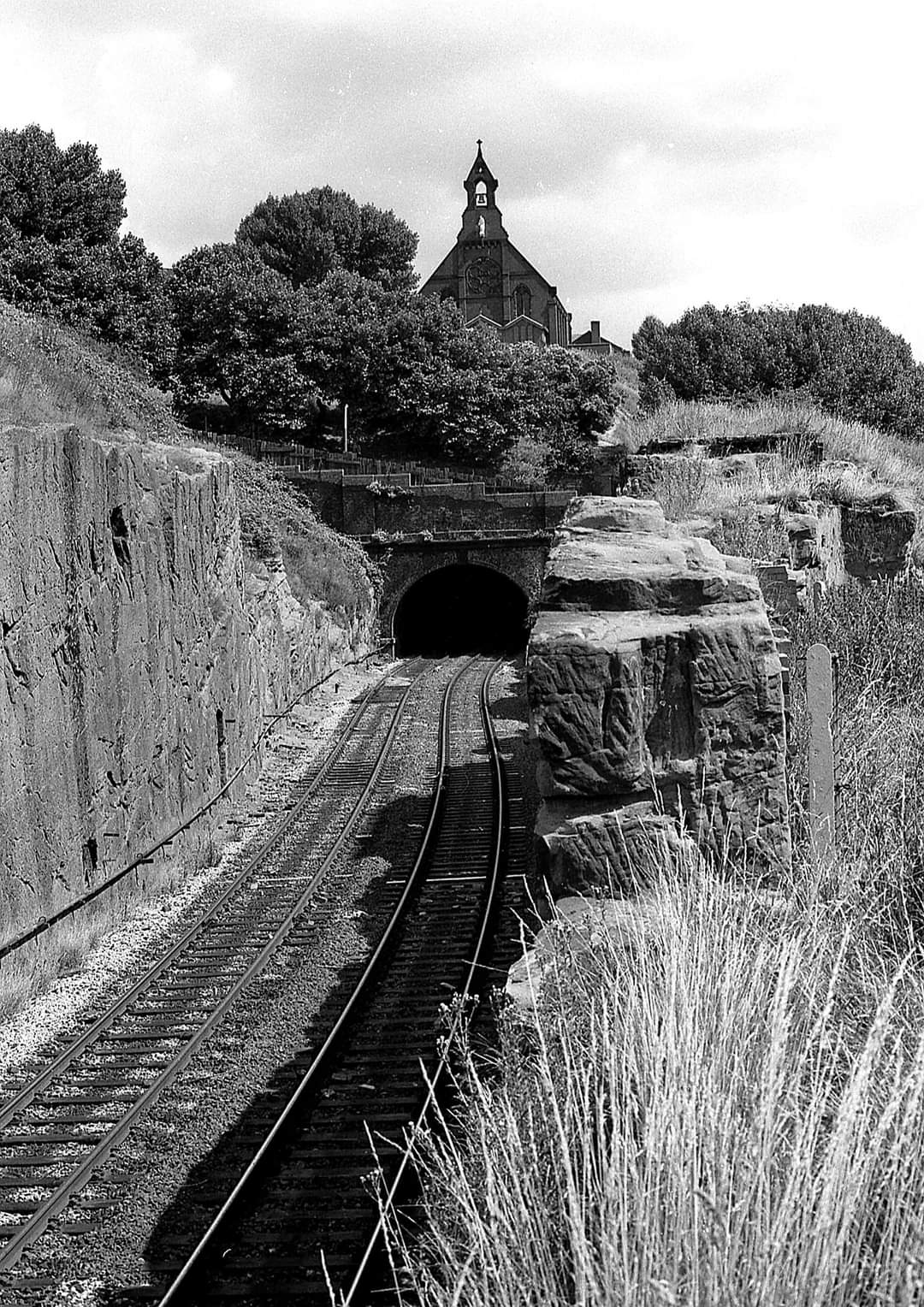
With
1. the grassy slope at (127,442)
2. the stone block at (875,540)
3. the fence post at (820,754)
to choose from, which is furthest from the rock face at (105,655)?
the stone block at (875,540)

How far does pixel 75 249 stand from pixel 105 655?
34898 mm

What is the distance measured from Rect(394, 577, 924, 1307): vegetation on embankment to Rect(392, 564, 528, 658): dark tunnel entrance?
1455 inches

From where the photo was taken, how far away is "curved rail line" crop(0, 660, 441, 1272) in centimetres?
752

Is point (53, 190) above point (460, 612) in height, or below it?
above

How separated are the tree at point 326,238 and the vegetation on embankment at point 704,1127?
202 ft

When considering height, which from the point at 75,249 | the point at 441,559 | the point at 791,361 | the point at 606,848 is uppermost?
the point at 75,249

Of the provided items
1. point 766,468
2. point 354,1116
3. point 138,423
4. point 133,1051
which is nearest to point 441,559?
point 138,423

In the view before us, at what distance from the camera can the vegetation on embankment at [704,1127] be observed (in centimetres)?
313

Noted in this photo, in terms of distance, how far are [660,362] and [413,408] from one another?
8.98 meters

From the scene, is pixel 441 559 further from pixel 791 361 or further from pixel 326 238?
pixel 326 238

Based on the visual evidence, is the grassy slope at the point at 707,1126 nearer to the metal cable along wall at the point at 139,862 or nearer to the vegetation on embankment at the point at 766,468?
the metal cable along wall at the point at 139,862

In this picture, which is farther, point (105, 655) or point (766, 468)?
point (766, 468)

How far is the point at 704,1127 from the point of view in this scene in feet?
11.6

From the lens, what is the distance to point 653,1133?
11.3 ft
